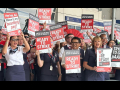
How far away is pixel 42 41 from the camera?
14.6 feet

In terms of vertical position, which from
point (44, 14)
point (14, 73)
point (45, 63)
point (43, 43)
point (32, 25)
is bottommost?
point (14, 73)

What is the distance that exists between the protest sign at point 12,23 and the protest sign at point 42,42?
1.81 feet

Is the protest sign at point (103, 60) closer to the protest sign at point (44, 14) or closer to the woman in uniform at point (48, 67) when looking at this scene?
the woman in uniform at point (48, 67)

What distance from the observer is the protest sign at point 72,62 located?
4.13 m

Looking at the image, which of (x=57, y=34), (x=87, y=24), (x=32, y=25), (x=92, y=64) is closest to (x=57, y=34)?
(x=57, y=34)

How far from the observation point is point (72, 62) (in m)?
4.14

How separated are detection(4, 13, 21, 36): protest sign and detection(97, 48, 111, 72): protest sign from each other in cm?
A: 190

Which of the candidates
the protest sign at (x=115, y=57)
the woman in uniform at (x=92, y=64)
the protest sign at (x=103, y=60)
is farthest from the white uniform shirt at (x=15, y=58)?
the protest sign at (x=115, y=57)

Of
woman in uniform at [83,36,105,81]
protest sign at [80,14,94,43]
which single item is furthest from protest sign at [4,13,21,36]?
protest sign at [80,14,94,43]

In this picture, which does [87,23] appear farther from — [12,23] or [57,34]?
[12,23]

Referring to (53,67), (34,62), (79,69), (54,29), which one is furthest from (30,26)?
(79,69)

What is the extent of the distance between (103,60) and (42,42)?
135 centimetres

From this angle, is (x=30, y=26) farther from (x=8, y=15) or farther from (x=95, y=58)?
(x=95, y=58)

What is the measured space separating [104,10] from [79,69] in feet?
8.93
